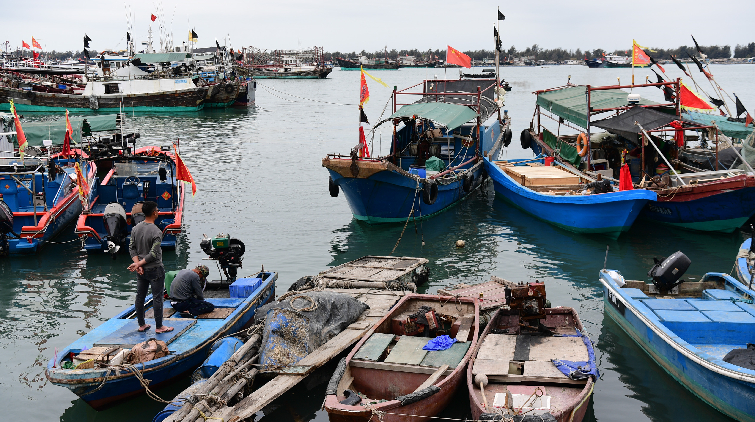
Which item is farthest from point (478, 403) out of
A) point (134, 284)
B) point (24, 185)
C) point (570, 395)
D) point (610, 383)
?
point (24, 185)

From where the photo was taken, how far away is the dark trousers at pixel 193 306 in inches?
412

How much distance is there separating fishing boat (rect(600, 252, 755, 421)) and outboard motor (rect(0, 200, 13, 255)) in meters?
13.3

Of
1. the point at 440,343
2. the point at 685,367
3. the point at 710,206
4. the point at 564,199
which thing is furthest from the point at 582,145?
the point at 440,343

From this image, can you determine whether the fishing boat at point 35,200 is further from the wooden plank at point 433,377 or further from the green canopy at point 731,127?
the green canopy at point 731,127

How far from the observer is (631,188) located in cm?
1670

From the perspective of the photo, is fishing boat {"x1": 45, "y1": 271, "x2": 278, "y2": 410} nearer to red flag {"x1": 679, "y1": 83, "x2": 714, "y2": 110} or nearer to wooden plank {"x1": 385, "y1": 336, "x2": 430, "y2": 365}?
wooden plank {"x1": 385, "y1": 336, "x2": 430, "y2": 365}

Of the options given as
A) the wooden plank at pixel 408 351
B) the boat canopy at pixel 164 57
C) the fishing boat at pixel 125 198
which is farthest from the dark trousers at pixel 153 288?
the boat canopy at pixel 164 57

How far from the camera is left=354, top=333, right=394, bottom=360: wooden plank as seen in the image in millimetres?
9008

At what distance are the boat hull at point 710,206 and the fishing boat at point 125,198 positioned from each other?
12.4m

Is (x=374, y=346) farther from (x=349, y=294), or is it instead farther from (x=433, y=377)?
(x=349, y=294)

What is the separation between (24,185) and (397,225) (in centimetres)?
983

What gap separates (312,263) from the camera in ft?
53.3

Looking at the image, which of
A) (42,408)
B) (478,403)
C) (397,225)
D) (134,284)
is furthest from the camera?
(397,225)

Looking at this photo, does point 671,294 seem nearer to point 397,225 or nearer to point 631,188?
point 631,188
